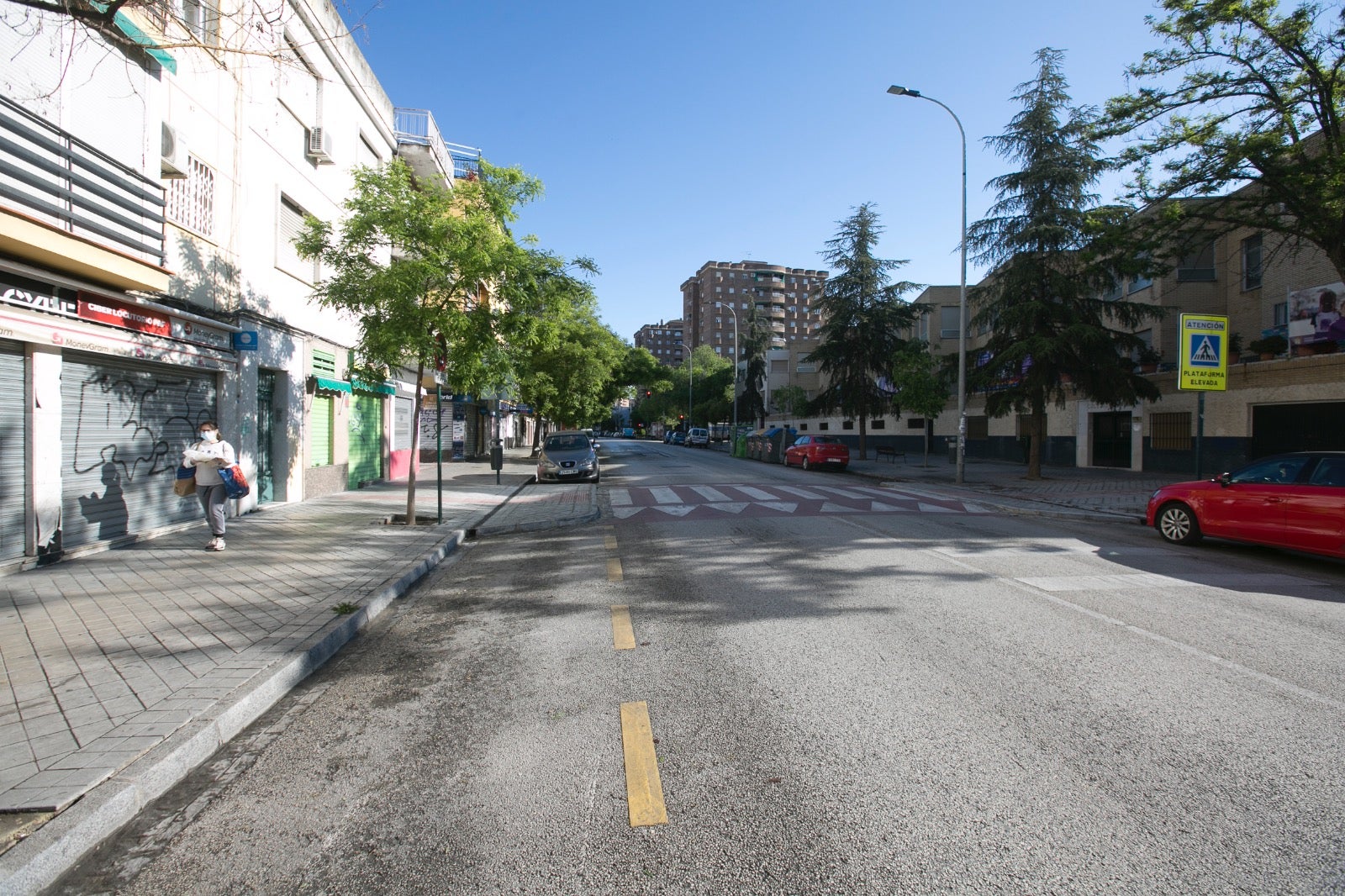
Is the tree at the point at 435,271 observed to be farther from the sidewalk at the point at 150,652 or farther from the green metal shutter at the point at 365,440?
the green metal shutter at the point at 365,440

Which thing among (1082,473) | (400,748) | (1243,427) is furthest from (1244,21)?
(400,748)

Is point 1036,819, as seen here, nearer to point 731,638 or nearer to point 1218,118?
point 731,638

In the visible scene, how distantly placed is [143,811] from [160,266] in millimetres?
7836

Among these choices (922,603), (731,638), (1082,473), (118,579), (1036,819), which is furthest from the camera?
(1082,473)

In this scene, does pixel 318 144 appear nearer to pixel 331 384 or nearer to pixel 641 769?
pixel 331 384

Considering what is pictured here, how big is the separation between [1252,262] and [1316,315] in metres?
4.28

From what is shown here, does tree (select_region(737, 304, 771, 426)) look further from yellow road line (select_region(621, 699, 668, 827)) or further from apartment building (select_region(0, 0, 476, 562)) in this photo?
yellow road line (select_region(621, 699, 668, 827))

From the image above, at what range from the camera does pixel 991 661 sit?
4738 mm

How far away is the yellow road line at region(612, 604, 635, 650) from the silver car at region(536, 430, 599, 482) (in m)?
14.6

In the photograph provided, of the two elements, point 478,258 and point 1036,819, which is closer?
point 1036,819

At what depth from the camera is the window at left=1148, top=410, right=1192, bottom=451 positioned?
73.0 ft

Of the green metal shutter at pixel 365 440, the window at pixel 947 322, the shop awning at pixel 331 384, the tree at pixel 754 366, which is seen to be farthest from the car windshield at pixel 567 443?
the tree at pixel 754 366

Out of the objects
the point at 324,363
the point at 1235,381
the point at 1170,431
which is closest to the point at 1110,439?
the point at 1170,431

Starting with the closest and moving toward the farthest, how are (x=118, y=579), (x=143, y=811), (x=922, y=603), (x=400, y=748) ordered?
1. (x=143, y=811)
2. (x=400, y=748)
3. (x=922, y=603)
4. (x=118, y=579)
